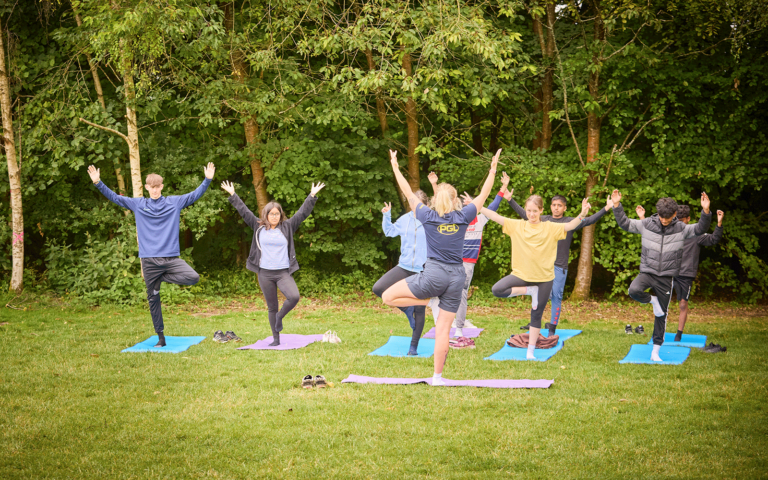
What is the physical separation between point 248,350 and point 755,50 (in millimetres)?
10519

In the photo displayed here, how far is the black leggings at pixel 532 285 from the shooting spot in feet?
24.7

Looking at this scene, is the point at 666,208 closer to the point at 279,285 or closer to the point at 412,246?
the point at 412,246

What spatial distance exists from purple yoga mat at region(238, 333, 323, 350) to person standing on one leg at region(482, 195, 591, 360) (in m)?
2.76

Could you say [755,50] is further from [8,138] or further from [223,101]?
[8,138]

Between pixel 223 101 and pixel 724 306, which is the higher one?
pixel 223 101

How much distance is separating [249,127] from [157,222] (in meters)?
5.49

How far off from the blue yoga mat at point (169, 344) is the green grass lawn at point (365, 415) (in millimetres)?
216

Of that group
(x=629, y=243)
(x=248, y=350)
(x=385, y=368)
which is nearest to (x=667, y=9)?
(x=629, y=243)

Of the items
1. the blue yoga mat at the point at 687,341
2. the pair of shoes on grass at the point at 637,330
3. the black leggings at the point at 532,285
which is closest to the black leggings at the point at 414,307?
the black leggings at the point at 532,285

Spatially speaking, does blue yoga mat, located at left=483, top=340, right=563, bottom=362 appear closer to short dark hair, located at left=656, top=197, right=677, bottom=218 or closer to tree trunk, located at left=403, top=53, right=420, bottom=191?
short dark hair, located at left=656, top=197, right=677, bottom=218

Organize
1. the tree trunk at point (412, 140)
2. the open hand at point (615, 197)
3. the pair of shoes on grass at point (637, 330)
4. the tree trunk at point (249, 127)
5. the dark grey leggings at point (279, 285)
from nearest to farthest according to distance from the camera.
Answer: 1. the open hand at point (615, 197)
2. the dark grey leggings at point (279, 285)
3. the pair of shoes on grass at point (637, 330)
4. the tree trunk at point (249, 127)
5. the tree trunk at point (412, 140)

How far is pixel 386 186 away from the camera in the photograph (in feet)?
Result: 44.4

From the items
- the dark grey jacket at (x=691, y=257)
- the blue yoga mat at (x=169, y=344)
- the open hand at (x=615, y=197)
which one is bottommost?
the blue yoga mat at (x=169, y=344)

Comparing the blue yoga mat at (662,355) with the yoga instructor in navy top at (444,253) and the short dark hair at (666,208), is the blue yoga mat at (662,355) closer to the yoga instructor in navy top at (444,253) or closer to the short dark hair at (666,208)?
the short dark hair at (666,208)
